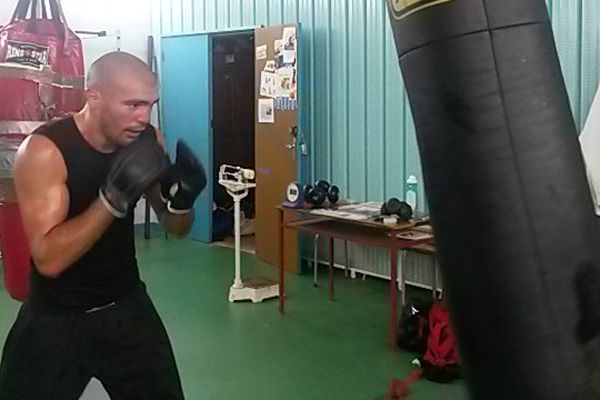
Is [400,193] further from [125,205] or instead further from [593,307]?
[593,307]

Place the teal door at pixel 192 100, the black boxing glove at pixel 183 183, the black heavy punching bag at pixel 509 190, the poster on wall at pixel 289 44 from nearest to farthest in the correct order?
the black heavy punching bag at pixel 509 190 < the black boxing glove at pixel 183 183 < the poster on wall at pixel 289 44 < the teal door at pixel 192 100

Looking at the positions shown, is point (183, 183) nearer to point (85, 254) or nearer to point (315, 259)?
point (85, 254)

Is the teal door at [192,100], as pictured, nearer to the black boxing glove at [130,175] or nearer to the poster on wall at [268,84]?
the poster on wall at [268,84]

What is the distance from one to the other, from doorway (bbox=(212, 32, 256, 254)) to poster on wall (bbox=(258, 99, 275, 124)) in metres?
1.22

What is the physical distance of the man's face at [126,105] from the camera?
2.21 meters

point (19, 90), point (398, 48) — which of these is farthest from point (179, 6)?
point (398, 48)

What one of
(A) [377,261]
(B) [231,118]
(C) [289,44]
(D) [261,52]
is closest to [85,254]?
(A) [377,261]

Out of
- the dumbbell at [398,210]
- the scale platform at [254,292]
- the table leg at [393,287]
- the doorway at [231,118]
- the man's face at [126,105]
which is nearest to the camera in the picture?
the man's face at [126,105]

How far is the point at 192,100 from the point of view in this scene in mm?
7961

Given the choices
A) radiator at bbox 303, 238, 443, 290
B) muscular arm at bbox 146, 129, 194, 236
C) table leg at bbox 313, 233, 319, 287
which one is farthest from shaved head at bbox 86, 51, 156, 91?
table leg at bbox 313, 233, 319, 287

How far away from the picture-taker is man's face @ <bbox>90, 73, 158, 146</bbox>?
2.21 meters

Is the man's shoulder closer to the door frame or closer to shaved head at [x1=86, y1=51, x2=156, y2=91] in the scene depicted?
shaved head at [x1=86, y1=51, x2=156, y2=91]

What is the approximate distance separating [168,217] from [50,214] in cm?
51

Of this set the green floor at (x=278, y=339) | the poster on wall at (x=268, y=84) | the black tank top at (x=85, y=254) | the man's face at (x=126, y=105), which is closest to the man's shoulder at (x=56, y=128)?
the black tank top at (x=85, y=254)
